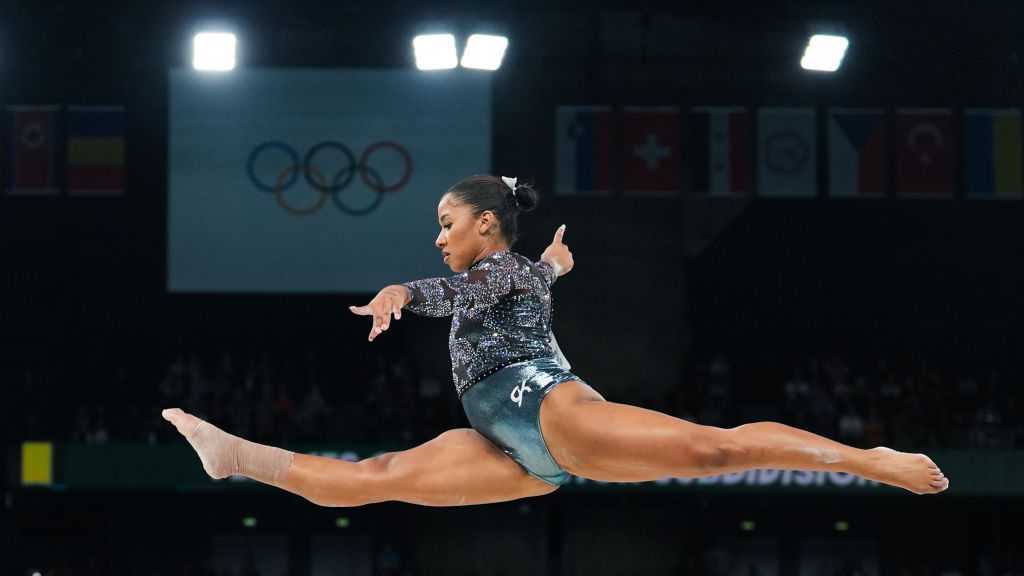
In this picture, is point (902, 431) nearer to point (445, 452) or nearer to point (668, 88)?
point (668, 88)

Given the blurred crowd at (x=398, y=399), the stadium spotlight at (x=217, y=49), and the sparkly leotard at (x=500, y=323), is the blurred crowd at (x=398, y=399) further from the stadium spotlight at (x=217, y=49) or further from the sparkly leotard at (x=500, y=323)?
the sparkly leotard at (x=500, y=323)

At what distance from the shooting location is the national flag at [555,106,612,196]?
14.0 metres

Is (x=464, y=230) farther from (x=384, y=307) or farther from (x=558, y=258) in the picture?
(x=384, y=307)

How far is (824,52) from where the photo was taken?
10.4 metres

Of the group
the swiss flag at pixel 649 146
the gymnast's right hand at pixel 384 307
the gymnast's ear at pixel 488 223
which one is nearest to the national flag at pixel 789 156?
the swiss flag at pixel 649 146

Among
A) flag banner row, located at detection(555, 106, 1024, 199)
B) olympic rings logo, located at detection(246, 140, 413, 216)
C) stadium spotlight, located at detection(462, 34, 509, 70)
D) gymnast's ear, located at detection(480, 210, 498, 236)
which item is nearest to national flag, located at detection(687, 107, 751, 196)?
flag banner row, located at detection(555, 106, 1024, 199)

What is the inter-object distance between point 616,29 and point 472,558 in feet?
20.0

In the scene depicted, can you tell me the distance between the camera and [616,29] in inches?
535

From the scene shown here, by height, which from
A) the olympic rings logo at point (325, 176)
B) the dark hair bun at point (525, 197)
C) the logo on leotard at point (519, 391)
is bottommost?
the logo on leotard at point (519, 391)

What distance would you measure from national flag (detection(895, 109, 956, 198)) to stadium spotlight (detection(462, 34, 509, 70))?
18.3 ft

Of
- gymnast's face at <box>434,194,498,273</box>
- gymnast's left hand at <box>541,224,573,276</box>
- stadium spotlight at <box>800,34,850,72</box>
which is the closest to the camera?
gymnast's face at <box>434,194,498,273</box>

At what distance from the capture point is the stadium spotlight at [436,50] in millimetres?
10414

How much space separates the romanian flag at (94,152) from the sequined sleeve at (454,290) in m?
10.7

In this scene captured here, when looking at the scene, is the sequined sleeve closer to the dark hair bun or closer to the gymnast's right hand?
the gymnast's right hand
